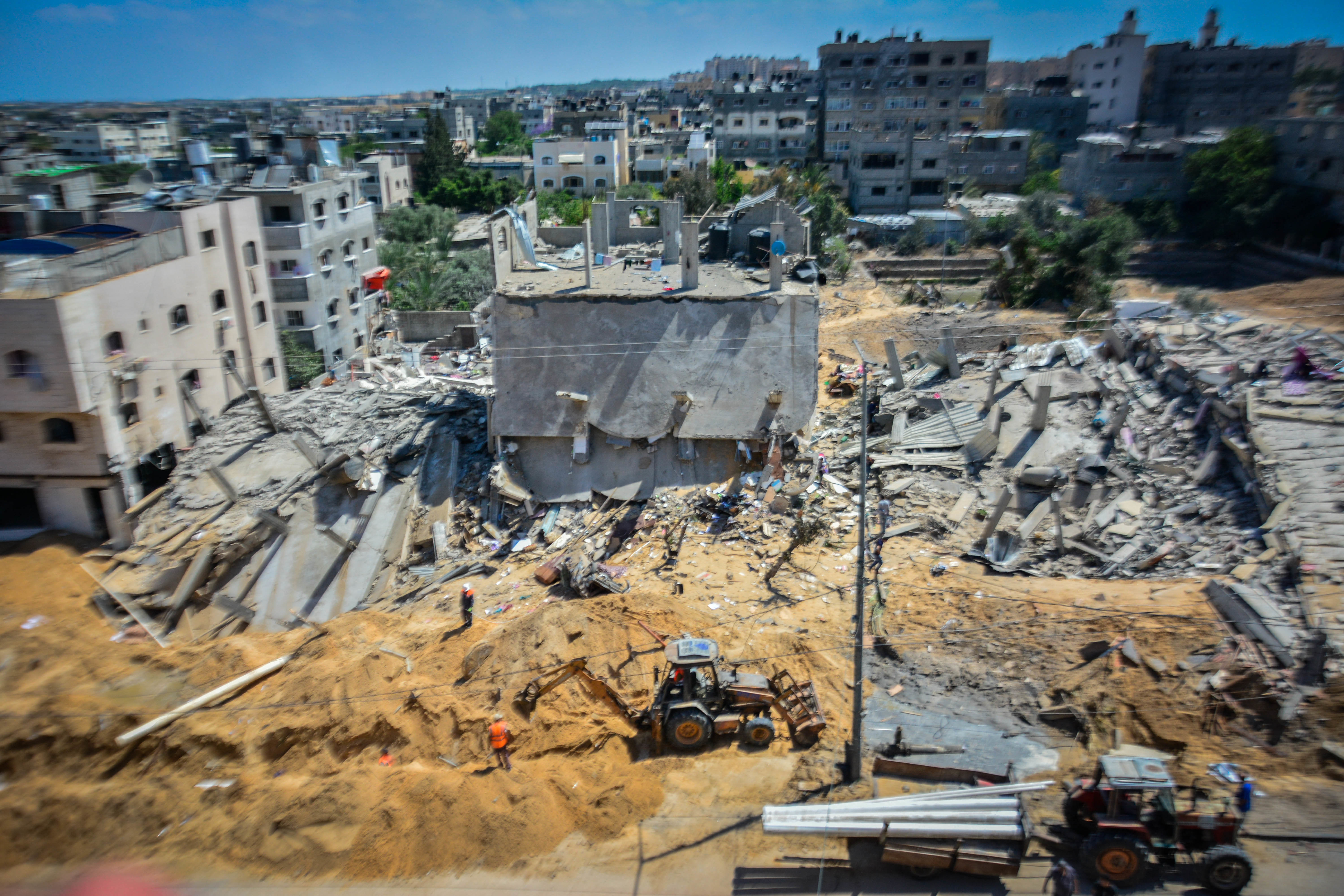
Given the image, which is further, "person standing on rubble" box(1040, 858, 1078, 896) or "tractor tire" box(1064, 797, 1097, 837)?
"tractor tire" box(1064, 797, 1097, 837)

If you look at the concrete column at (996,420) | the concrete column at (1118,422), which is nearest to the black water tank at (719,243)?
the concrete column at (996,420)

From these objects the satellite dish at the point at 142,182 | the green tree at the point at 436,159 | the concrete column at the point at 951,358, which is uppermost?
the green tree at the point at 436,159

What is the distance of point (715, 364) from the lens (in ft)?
58.0

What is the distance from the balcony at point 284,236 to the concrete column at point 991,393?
2254cm

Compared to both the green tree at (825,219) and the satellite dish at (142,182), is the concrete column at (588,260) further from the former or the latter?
the green tree at (825,219)

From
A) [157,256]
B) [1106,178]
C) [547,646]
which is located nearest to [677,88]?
[1106,178]

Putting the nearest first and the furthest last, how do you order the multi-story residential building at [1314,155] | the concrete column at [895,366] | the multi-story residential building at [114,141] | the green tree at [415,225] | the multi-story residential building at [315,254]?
the concrete column at [895,366]
the multi-story residential building at [315,254]
the multi-story residential building at [1314,155]
the green tree at [415,225]
the multi-story residential building at [114,141]

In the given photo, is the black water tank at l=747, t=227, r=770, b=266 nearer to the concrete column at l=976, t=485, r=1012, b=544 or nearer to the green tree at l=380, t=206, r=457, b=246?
the concrete column at l=976, t=485, r=1012, b=544

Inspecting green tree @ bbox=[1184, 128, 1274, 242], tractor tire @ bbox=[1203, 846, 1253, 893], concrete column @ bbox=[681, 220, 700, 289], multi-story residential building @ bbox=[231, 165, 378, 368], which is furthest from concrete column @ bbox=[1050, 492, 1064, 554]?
green tree @ bbox=[1184, 128, 1274, 242]

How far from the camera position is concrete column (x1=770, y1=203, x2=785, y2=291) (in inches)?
699

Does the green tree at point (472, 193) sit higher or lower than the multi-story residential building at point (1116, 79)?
lower

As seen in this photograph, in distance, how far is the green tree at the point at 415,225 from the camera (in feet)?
151

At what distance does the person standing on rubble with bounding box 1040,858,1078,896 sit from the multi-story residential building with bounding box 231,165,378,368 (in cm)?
2512

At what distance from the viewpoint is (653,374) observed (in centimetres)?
1767
